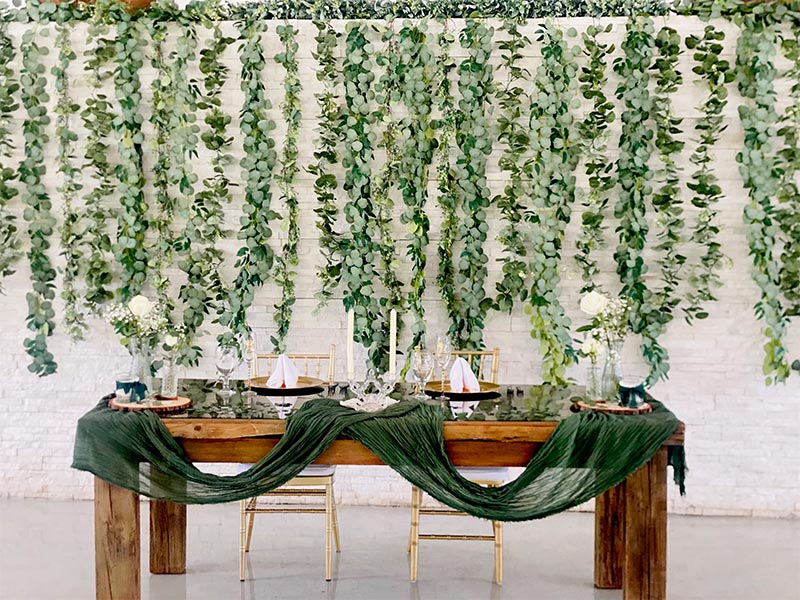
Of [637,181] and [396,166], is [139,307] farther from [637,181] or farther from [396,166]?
[637,181]

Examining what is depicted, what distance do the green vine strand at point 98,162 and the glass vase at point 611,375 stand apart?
106 inches

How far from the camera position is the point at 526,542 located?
4.27m

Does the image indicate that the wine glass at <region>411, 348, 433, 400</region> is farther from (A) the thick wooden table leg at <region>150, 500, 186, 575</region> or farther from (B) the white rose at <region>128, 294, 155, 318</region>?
(A) the thick wooden table leg at <region>150, 500, 186, 575</region>

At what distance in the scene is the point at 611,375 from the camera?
3307 mm

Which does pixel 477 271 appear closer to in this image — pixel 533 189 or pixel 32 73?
pixel 533 189

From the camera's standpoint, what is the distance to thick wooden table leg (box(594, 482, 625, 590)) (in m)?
3.57

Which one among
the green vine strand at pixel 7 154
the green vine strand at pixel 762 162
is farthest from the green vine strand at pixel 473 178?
the green vine strand at pixel 7 154

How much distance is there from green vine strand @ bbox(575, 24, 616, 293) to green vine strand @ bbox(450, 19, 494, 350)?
0.47 meters

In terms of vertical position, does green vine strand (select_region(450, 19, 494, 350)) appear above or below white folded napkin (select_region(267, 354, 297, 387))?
above

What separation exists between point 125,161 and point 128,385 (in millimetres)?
1842

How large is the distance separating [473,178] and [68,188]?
6.77ft

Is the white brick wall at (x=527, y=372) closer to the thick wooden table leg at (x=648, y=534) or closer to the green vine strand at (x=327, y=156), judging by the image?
the green vine strand at (x=327, y=156)

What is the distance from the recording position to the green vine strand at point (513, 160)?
4648mm

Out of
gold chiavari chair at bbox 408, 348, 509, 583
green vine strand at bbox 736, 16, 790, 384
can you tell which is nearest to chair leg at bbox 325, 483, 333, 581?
gold chiavari chair at bbox 408, 348, 509, 583
